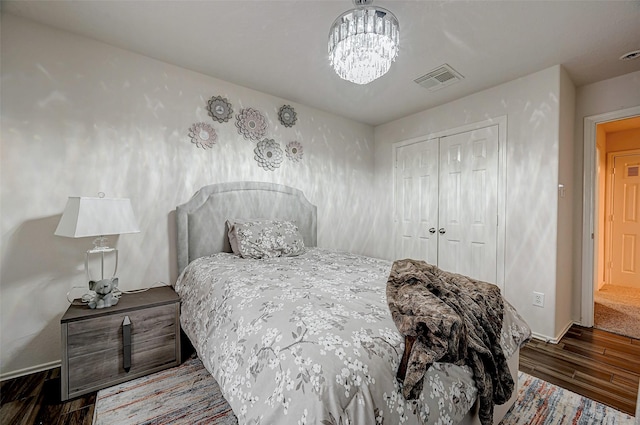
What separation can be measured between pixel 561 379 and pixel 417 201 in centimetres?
219

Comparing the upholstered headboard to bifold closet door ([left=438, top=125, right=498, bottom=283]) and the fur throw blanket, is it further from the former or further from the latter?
the fur throw blanket

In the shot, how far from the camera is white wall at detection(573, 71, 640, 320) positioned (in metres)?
2.70

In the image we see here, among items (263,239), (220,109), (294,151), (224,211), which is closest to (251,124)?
(220,109)

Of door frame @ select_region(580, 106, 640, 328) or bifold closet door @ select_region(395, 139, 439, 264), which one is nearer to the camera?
door frame @ select_region(580, 106, 640, 328)

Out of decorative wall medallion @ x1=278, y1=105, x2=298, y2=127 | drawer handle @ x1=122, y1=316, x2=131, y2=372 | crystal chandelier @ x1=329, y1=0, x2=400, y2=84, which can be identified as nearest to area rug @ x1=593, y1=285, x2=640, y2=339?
crystal chandelier @ x1=329, y1=0, x2=400, y2=84

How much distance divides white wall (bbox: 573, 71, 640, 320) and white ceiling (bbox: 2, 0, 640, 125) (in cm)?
14

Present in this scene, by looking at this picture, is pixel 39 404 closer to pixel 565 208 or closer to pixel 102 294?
pixel 102 294

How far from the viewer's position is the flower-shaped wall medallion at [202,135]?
2676 millimetres

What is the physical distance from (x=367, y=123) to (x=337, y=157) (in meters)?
0.78

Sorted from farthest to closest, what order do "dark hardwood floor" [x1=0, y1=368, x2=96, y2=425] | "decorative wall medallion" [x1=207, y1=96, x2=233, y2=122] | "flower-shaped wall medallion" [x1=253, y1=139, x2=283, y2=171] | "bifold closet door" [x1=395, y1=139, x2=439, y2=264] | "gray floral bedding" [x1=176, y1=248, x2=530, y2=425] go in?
"bifold closet door" [x1=395, y1=139, x2=439, y2=264] → "flower-shaped wall medallion" [x1=253, y1=139, x2=283, y2=171] → "decorative wall medallion" [x1=207, y1=96, x2=233, y2=122] → "dark hardwood floor" [x1=0, y1=368, x2=96, y2=425] → "gray floral bedding" [x1=176, y1=248, x2=530, y2=425]

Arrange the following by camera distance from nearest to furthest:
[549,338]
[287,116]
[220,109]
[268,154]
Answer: [549,338] → [220,109] → [268,154] → [287,116]

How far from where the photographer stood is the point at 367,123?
414cm

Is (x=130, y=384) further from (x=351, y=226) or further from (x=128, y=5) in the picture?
(x=351, y=226)

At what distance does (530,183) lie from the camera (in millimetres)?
2695
